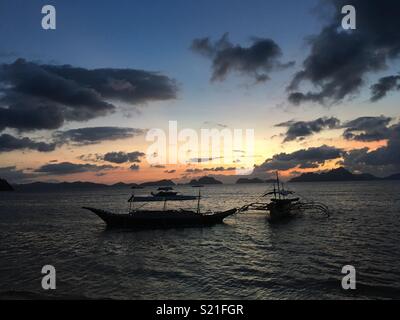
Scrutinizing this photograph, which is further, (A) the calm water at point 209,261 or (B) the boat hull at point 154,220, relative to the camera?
(B) the boat hull at point 154,220

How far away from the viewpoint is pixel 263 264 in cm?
3030

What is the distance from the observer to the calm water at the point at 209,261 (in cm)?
2300

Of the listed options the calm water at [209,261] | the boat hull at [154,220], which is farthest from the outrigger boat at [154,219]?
the calm water at [209,261]

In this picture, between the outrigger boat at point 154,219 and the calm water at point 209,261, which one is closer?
the calm water at point 209,261

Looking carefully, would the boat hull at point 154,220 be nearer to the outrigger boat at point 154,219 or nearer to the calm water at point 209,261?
the outrigger boat at point 154,219

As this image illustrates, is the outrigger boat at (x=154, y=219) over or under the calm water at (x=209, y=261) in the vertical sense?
over

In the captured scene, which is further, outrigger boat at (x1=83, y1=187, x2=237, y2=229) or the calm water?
outrigger boat at (x1=83, y1=187, x2=237, y2=229)

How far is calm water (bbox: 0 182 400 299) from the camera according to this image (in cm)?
2300

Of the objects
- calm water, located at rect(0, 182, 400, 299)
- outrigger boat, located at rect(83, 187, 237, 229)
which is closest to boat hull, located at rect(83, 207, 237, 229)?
outrigger boat, located at rect(83, 187, 237, 229)

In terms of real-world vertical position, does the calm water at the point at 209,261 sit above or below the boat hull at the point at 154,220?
below

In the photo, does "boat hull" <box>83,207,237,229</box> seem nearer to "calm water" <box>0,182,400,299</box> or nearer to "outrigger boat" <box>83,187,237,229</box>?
"outrigger boat" <box>83,187,237,229</box>

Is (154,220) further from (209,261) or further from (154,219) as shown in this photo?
(209,261)

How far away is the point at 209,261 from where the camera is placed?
31578 millimetres
